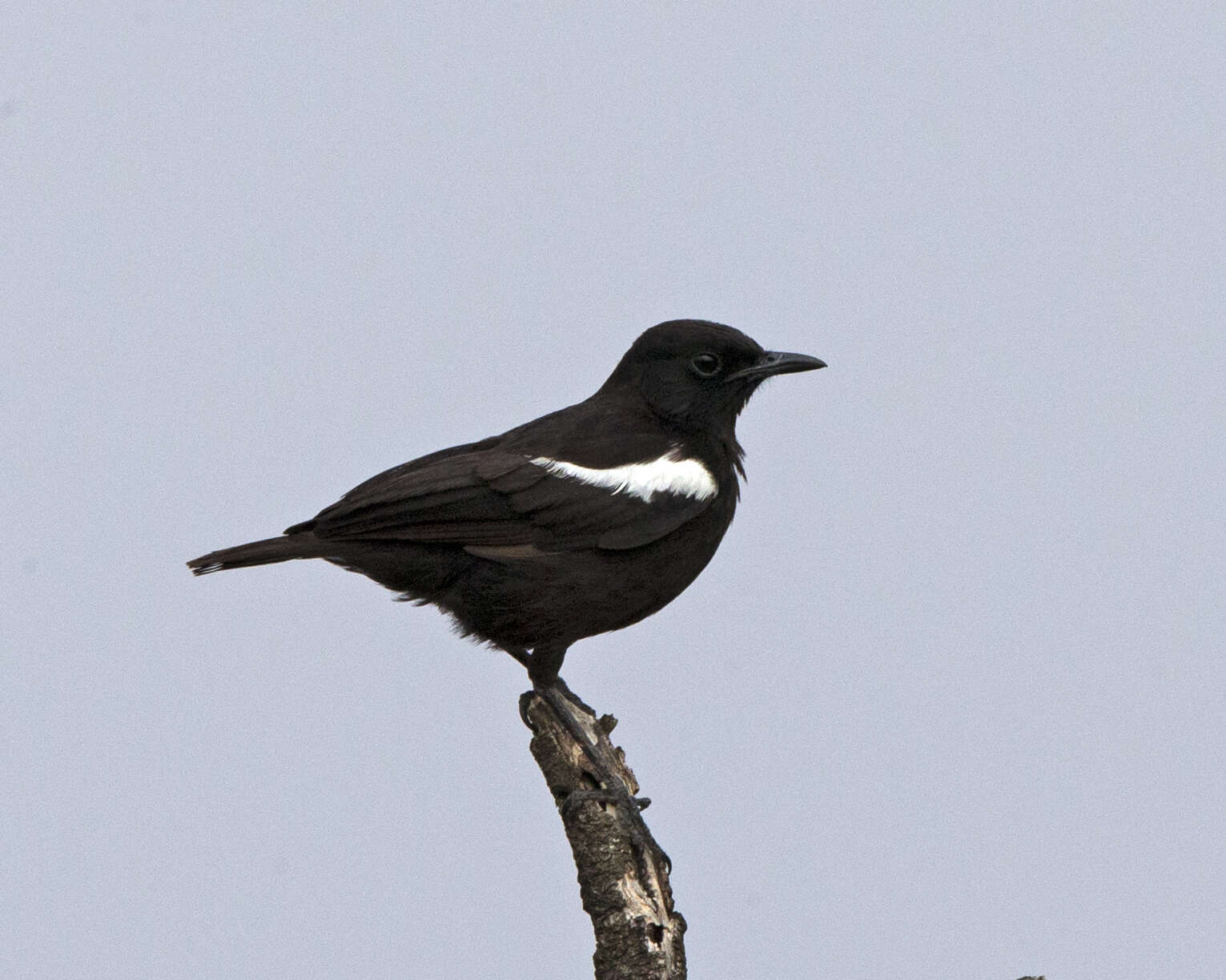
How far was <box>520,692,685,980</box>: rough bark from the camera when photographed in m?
5.59

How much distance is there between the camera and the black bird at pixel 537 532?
5.92m

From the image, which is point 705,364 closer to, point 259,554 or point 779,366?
point 779,366

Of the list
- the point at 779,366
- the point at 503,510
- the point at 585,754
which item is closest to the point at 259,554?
the point at 503,510

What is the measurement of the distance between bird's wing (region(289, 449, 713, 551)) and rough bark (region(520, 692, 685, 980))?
79 centimetres

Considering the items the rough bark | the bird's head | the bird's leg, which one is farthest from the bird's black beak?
the rough bark

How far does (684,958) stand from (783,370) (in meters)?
2.59

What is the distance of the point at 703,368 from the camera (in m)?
6.56

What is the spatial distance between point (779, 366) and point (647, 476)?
0.89 m

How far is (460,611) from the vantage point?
6.05 m

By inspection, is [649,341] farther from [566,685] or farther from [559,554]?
[566,685]

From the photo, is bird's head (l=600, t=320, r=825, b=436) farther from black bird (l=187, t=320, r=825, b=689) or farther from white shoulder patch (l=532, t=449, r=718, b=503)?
white shoulder patch (l=532, t=449, r=718, b=503)

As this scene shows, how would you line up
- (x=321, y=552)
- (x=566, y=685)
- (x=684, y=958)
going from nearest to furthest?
(x=684, y=958) < (x=321, y=552) < (x=566, y=685)

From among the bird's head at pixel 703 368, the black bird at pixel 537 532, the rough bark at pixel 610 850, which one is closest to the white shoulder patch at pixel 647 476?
the black bird at pixel 537 532

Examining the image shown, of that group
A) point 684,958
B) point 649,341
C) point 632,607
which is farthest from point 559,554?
point 684,958
